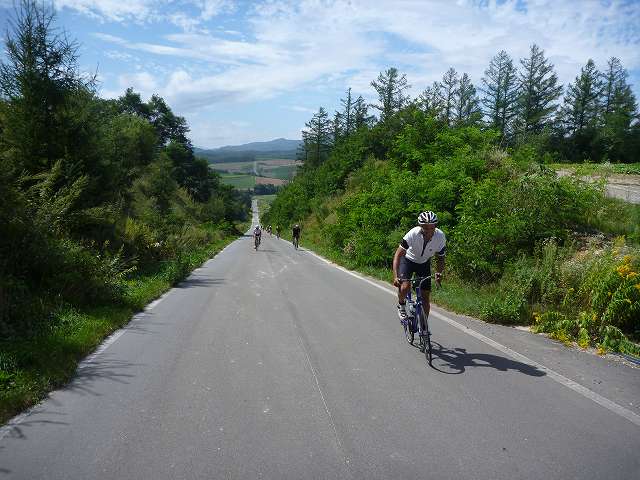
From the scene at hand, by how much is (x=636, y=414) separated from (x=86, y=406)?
5486 mm

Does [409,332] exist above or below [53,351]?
above

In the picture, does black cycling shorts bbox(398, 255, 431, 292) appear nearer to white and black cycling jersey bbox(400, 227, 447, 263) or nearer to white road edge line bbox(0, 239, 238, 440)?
white and black cycling jersey bbox(400, 227, 447, 263)

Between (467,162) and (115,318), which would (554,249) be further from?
(115,318)

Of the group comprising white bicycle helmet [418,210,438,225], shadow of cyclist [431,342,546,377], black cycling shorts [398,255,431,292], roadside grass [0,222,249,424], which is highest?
white bicycle helmet [418,210,438,225]

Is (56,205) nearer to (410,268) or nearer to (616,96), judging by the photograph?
(410,268)

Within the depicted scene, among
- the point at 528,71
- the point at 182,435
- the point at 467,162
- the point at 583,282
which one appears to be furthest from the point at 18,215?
the point at 528,71

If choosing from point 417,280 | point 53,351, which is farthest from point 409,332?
point 53,351

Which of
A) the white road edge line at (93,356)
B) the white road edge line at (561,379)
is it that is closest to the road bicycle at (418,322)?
the white road edge line at (561,379)

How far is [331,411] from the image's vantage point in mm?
4453

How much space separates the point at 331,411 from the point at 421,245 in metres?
2.95

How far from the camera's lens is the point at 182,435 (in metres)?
3.96

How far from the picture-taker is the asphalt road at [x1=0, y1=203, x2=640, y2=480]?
349cm

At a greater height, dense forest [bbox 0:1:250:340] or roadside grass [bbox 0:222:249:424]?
dense forest [bbox 0:1:250:340]

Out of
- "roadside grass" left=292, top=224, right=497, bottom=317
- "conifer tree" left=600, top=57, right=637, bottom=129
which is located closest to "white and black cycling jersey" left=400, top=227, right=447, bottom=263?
"roadside grass" left=292, top=224, right=497, bottom=317
